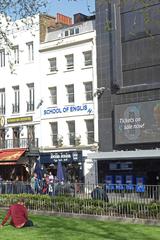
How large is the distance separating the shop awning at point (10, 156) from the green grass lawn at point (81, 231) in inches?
833

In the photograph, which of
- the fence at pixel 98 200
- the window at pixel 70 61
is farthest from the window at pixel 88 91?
the fence at pixel 98 200

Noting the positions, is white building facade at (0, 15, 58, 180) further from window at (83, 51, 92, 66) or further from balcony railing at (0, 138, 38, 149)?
window at (83, 51, 92, 66)

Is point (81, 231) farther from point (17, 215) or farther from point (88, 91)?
point (88, 91)

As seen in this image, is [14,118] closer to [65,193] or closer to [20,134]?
[20,134]

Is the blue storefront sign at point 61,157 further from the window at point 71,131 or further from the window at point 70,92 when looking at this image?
the window at point 70,92

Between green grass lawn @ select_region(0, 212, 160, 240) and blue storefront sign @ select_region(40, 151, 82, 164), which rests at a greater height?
blue storefront sign @ select_region(40, 151, 82, 164)

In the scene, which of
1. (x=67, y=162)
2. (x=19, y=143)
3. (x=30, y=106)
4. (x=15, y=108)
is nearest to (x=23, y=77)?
(x=30, y=106)

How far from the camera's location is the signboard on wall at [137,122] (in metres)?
36.9

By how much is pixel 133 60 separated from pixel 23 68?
10.9 meters

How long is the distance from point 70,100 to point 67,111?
0.89m

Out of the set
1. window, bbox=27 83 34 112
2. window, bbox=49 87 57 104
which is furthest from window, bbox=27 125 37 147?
window, bbox=49 87 57 104

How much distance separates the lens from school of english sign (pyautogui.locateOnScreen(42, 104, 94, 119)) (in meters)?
41.0

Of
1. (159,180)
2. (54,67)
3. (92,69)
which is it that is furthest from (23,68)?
(159,180)

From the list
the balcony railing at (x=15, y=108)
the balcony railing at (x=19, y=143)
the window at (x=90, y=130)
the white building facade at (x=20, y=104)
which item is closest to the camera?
the window at (x=90, y=130)
